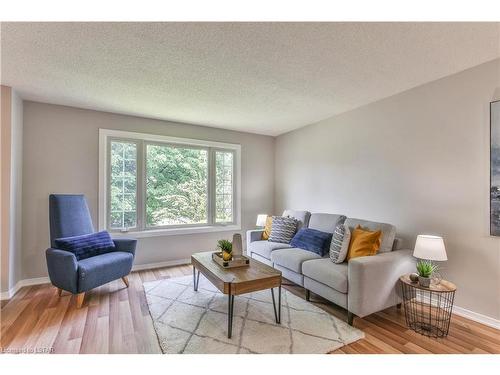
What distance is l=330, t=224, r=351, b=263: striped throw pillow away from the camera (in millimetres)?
2574

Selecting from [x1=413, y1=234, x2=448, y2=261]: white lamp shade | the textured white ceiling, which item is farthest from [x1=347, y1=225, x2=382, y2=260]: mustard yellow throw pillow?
the textured white ceiling

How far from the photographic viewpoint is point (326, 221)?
335cm

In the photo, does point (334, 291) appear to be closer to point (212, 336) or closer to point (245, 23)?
point (212, 336)

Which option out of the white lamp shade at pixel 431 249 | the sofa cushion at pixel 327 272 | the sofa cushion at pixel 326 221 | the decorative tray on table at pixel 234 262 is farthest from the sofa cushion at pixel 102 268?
the white lamp shade at pixel 431 249

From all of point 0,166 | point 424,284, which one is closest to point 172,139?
point 0,166

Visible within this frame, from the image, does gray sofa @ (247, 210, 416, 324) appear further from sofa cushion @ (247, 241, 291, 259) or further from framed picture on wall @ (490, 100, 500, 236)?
framed picture on wall @ (490, 100, 500, 236)

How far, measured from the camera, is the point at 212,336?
2.02m

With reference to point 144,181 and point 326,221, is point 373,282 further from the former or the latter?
point 144,181

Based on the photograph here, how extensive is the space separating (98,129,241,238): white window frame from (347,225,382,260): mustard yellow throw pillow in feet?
8.35

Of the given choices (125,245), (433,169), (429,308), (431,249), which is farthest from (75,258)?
(433,169)

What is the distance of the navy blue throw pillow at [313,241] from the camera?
300 cm

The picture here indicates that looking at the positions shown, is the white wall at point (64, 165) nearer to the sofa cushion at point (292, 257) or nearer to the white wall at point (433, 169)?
the sofa cushion at point (292, 257)

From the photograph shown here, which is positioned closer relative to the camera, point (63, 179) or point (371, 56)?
point (371, 56)
